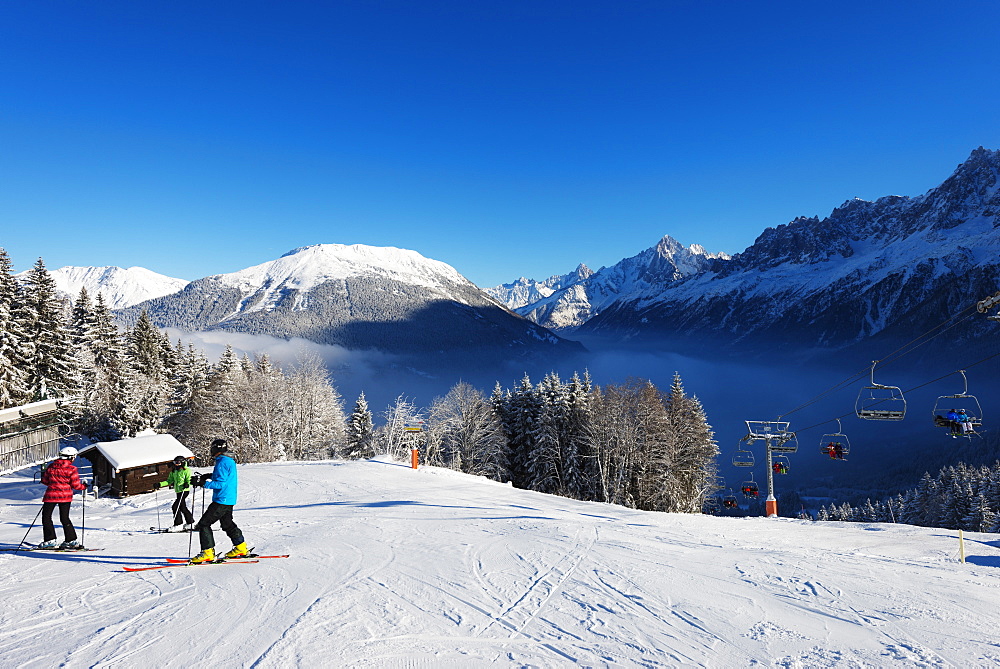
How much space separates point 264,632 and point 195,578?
2.76 meters

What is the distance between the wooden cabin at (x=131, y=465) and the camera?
58.2 feet

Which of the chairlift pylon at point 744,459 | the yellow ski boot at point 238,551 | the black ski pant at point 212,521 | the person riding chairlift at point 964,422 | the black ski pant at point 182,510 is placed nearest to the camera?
the black ski pant at point 212,521

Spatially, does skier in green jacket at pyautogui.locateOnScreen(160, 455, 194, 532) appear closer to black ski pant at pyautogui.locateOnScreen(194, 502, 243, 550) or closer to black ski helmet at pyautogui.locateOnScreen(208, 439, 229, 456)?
black ski pant at pyautogui.locateOnScreen(194, 502, 243, 550)

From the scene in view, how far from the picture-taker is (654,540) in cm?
1040

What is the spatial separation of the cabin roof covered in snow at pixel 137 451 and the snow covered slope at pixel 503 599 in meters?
6.58

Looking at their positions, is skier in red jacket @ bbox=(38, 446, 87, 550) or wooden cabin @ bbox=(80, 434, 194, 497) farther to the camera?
wooden cabin @ bbox=(80, 434, 194, 497)

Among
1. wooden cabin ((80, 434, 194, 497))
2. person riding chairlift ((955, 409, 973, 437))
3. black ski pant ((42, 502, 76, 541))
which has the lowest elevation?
wooden cabin ((80, 434, 194, 497))

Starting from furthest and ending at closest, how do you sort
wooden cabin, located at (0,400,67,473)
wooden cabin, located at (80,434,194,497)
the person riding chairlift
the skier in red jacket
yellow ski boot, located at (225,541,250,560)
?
wooden cabin, located at (0,400,67,473), wooden cabin, located at (80,434,194,497), the person riding chairlift, the skier in red jacket, yellow ski boot, located at (225,541,250,560)

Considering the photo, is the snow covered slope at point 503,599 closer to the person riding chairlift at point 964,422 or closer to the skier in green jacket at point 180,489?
the skier in green jacket at point 180,489

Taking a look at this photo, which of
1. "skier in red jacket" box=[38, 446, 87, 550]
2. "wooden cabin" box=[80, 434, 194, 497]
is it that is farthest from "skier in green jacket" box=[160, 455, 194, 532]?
"wooden cabin" box=[80, 434, 194, 497]

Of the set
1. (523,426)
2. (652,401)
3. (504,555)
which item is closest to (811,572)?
(504,555)

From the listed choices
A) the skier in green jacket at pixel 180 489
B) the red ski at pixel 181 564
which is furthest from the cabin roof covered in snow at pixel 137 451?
the red ski at pixel 181 564

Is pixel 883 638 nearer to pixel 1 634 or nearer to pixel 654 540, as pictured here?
pixel 654 540

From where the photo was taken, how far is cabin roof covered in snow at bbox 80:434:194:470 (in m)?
18.0
